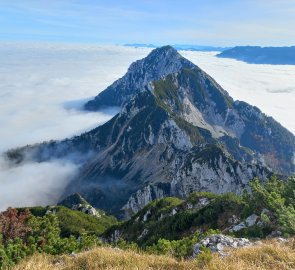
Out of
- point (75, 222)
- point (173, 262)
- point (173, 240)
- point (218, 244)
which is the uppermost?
point (173, 262)

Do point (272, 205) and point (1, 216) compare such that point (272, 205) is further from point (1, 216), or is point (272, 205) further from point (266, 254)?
point (1, 216)

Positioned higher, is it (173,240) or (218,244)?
(218,244)

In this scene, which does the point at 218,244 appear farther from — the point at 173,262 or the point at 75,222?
the point at 75,222

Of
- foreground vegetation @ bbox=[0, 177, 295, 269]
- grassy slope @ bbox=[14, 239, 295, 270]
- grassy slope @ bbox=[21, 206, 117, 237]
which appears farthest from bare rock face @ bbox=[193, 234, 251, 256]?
grassy slope @ bbox=[21, 206, 117, 237]

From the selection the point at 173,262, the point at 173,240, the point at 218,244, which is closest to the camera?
the point at 173,262

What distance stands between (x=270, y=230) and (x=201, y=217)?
132 ft

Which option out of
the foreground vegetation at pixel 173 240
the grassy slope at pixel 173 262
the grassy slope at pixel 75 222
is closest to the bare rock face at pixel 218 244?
the foreground vegetation at pixel 173 240

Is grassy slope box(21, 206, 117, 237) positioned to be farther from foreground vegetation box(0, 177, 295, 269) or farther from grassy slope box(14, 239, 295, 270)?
grassy slope box(14, 239, 295, 270)

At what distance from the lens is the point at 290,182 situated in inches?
1485

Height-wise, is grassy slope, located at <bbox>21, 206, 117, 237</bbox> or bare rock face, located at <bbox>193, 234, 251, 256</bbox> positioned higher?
bare rock face, located at <bbox>193, 234, 251, 256</bbox>

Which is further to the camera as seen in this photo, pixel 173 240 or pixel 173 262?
pixel 173 240

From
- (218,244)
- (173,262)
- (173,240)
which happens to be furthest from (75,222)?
(173,262)

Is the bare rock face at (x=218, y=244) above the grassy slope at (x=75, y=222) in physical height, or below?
above

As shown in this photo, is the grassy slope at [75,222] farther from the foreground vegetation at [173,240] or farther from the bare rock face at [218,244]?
the bare rock face at [218,244]
